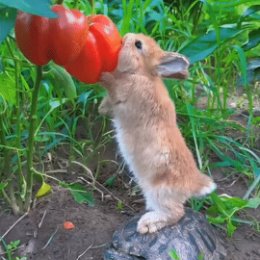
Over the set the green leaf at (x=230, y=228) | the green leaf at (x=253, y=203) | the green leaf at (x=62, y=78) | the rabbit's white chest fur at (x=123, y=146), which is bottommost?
the green leaf at (x=230, y=228)

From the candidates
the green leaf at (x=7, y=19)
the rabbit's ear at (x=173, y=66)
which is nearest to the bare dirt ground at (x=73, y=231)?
the rabbit's ear at (x=173, y=66)

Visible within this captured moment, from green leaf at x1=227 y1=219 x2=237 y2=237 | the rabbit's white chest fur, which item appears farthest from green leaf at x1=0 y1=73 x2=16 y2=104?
green leaf at x1=227 y1=219 x2=237 y2=237

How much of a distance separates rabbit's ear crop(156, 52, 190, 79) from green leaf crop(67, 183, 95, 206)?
0.55 m

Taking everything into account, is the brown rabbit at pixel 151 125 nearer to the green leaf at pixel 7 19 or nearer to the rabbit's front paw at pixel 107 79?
the rabbit's front paw at pixel 107 79

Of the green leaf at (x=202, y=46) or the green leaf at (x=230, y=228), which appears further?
the green leaf at (x=202, y=46)

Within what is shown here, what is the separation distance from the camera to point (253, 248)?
244 centimetres

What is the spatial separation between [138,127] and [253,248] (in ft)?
2.25

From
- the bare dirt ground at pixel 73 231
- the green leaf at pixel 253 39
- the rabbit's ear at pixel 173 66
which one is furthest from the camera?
the green leaf at pixel 253 39

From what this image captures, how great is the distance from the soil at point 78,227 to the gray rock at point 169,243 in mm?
113

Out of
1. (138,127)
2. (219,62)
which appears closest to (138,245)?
(138,127)

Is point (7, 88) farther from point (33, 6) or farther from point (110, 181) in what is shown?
point (33, 6)

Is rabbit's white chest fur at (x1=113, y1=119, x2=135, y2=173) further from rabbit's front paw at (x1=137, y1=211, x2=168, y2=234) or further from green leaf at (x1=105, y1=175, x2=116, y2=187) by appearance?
green leaf at (x1=105, y1=175, x2=116, y2=187)

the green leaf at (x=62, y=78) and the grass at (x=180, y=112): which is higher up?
the green leaf at (x=62, y=78)

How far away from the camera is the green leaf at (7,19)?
69.7 inches
